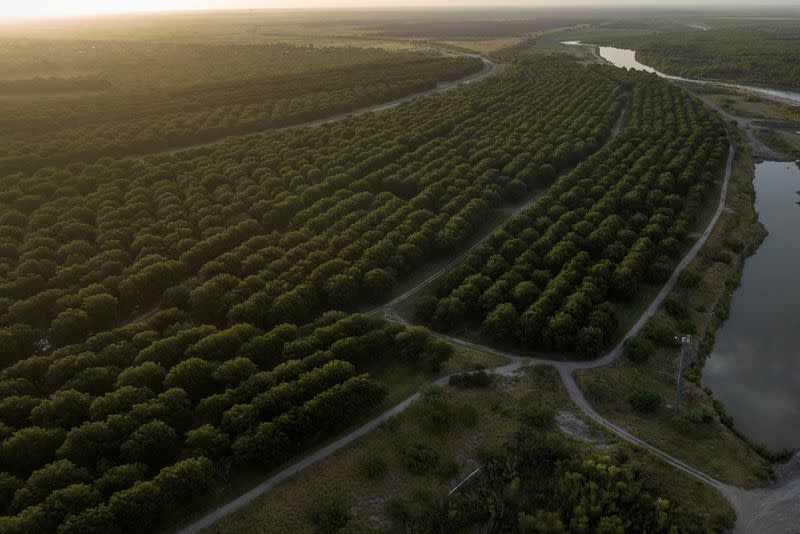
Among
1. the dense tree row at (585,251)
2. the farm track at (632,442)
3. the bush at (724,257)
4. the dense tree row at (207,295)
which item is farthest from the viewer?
the bush at (724,257)

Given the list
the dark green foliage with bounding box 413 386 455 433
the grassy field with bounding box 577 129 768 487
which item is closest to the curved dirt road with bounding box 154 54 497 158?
the dark green foliage with bounding box 413 386 455 433

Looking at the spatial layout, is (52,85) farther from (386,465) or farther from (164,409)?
(386,465)

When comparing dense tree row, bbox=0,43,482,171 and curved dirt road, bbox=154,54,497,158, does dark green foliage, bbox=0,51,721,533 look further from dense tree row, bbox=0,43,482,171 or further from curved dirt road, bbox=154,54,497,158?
curved dirt road, bbox=154,54,497,158

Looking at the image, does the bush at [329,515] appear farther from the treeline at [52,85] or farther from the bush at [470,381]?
the treeline at [52,85]

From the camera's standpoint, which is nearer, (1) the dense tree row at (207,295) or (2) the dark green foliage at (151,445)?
(2) the dark green foliage at (151,445)

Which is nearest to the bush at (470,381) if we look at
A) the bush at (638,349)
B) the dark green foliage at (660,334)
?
the bush at (638,349)

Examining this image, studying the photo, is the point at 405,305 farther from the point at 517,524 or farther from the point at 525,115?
the point at 525,115
